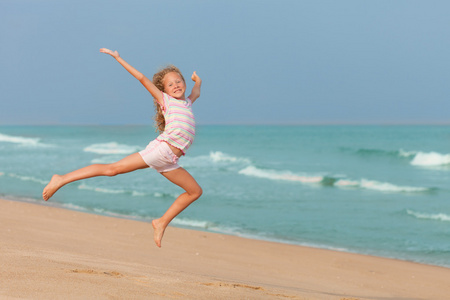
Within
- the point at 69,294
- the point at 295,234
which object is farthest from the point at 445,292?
the point at 69,294

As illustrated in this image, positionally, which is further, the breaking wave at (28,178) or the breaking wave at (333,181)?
the breaking wave at (333,181)

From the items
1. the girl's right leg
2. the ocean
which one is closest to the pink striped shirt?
the girl's right leg

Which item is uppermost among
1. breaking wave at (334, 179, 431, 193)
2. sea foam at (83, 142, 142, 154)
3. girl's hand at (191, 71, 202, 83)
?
sea foam at (83, 142, 142, 154)

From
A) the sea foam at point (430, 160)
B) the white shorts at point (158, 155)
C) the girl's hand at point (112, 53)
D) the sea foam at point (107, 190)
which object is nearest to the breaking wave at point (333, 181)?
the sea foam at point (107, 190)

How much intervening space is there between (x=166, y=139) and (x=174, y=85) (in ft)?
1.90

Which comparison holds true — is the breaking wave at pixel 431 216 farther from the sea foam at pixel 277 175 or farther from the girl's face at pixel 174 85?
the girl's face at pixel 174 85

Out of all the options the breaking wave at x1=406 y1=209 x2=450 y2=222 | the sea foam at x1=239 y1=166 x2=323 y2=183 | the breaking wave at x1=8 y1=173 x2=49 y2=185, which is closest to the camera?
the breaking wave at x1=406 y1=209 x2=450 y2=222

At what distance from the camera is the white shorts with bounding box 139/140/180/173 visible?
17.8ft

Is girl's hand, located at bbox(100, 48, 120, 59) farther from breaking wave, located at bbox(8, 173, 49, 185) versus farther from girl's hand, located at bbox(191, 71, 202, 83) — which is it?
breaking wave, located at bbox(8, 173, 49, 185)

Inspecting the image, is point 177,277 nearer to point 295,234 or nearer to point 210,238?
point 210,238

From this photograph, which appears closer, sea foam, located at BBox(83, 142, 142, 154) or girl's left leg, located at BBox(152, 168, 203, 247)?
girl's left leg, located at BBox(152, 168, 203, 247)

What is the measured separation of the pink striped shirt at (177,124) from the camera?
5.50 metres

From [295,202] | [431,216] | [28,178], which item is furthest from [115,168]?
[28,178]

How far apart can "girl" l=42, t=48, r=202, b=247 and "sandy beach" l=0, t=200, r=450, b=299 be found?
1.02m
